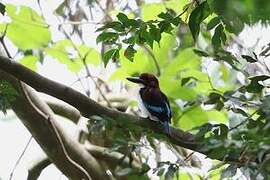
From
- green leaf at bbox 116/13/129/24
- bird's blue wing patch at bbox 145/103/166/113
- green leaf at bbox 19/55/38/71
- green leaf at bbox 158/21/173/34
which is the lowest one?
bird's blue wing patch at bbox 145/103/166/113

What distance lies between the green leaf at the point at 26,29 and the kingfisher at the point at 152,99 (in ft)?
1.57

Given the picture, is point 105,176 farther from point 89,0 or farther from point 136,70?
point 89,0

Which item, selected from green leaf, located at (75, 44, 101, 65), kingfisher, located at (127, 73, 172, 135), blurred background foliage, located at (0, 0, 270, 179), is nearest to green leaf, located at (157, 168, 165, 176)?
blurred background foliage, located at (0, 0, 270, 179)

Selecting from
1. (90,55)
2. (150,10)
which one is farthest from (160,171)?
(90,55)

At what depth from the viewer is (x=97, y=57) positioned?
2.47 meters

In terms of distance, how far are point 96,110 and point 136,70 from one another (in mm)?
1102

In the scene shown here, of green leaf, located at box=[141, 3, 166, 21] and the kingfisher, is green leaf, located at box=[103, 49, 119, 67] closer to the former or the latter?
the kingfisher

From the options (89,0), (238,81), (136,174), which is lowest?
(238,81)

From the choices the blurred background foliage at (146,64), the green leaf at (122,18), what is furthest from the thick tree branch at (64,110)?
the green leaf at (122,18)

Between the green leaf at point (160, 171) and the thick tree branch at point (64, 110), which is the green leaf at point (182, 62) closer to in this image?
the thick tree branch at point (64, 110)

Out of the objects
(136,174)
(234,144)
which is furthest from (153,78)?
(234,144)

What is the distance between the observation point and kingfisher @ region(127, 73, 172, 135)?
1.82 meters

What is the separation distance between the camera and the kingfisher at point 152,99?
182 cm

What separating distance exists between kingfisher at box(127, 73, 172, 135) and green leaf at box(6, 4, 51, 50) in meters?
0.48
